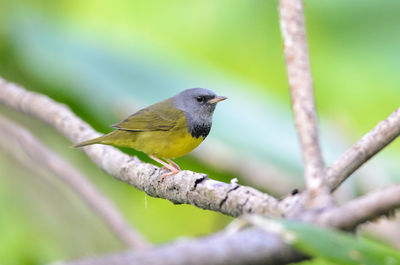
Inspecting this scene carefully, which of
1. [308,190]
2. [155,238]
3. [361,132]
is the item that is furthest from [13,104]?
[308,190]

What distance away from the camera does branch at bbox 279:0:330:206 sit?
2.78ft

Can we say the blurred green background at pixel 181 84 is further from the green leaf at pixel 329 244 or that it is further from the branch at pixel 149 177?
the green leaf at pixel 329 244

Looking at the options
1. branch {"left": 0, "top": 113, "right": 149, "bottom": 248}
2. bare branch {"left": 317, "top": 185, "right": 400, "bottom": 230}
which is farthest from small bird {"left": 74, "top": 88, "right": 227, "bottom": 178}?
bare branch {"left": 317, "top": 185, "right": 400, "bottom": 230}

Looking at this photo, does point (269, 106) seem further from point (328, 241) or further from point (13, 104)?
point (328, 241)

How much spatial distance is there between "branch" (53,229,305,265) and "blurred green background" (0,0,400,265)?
1.86 m

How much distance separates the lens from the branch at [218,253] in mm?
511

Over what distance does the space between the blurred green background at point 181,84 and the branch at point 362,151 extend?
4.62ft

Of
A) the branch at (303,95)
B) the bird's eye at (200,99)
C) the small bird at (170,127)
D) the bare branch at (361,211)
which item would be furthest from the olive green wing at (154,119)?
the bare branch at (361,211)

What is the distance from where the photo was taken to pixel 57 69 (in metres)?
3.08

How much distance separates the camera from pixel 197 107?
310 centimetres

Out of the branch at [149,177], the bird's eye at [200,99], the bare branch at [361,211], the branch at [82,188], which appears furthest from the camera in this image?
the bird's eye at [200,99]

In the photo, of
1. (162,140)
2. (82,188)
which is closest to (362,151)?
(82,188)

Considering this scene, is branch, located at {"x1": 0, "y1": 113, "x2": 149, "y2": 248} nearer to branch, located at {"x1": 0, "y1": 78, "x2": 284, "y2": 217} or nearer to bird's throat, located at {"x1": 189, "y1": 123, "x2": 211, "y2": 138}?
branch, located at {"x1": 0, "y1": 78, "x2": 284, "y2": 217}

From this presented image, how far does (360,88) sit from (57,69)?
183 cm
